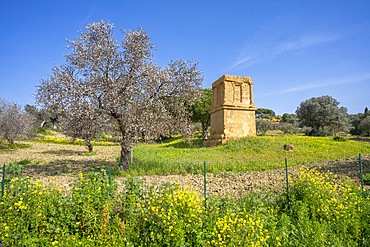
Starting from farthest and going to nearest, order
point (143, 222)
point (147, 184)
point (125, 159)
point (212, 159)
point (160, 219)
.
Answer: point (212, 159) → point (125, 159) → point (147, 184) → point (143, 222) → point (160, 219)

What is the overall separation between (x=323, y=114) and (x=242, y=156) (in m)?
35.8

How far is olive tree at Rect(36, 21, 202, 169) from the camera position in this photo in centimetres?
1095

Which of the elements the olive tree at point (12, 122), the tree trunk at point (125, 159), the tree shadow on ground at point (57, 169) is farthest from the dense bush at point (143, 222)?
the olive tree at point (12, 122)

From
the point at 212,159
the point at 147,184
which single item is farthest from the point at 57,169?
the point at 212,159

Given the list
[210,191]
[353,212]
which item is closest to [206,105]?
[210,191]

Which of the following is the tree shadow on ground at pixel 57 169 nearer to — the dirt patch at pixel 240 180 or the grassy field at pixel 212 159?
the grassy field at pixel 212 159

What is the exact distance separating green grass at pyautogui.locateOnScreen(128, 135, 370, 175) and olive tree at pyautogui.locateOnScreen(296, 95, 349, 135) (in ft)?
87.1

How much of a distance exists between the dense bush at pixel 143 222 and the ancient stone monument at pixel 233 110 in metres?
17.2

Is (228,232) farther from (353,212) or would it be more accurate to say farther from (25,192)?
(25,192)

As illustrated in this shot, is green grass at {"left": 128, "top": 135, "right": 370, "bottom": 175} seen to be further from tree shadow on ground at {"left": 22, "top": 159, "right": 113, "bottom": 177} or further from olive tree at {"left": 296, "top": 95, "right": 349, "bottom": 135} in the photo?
olive tree at {"left": 296, "top": 95, "right": 349, "bottom": 135}

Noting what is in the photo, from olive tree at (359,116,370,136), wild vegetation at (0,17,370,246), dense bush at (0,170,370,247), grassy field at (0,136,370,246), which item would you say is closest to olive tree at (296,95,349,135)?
olive tree at (359,116,370,136)

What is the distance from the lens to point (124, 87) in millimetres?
11328

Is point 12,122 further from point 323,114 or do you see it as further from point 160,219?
point 323,114

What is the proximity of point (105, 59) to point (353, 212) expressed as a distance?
11.2 m
